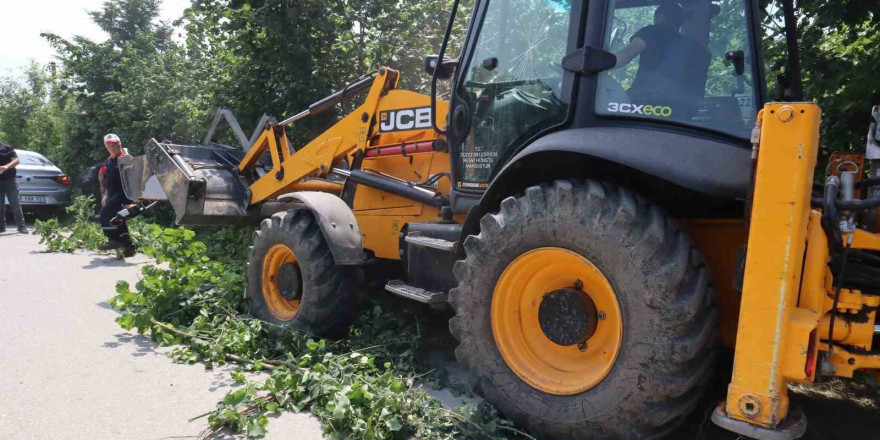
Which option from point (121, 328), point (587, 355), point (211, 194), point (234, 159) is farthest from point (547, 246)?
point (234, 159)

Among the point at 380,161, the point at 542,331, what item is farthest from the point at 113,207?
the point at 542,331

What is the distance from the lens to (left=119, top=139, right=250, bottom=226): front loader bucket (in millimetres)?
6410

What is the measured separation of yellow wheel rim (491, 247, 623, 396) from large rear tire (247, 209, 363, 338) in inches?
70.2

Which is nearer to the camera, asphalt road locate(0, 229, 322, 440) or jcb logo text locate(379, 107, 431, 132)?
asphalt road locate(0, 229, 322, 440)

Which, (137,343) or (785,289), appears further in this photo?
(137,343)

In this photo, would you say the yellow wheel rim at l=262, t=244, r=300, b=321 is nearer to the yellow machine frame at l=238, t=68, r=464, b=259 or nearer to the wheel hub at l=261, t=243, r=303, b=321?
the wheel hub at l=261, t=243, r=303, b=321

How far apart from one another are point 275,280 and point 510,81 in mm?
2616

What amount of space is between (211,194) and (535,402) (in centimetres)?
450

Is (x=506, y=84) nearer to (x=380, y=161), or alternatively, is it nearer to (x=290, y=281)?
(x=380, y=161)

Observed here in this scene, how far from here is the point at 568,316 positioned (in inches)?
125

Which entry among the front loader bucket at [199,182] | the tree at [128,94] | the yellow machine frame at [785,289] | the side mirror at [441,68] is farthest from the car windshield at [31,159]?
the yellow machine frame at [785,289]

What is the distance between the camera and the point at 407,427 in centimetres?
336

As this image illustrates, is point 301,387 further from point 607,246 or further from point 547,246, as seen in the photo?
point 607,246

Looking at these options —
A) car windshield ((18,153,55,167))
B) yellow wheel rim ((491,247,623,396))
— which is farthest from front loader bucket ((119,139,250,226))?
car windshield ((18,153,55,167))
